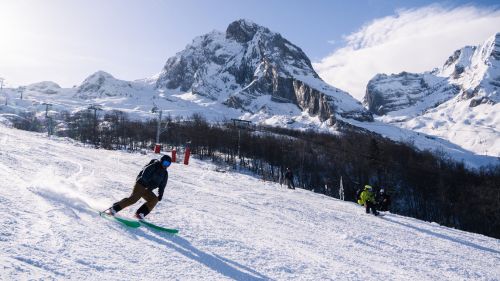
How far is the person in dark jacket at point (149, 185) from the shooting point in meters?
9.11

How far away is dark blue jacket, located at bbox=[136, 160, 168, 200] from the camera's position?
367 inches

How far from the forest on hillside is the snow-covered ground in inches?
2709

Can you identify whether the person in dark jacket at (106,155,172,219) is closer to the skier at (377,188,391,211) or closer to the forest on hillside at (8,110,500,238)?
the skier at (377,188,391,211)

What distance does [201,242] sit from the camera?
317 inches

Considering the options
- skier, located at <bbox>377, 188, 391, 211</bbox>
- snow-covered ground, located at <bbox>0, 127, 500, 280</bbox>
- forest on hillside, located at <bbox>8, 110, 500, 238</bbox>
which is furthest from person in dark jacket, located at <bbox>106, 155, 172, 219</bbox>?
forest on hillside, located at <bbox>8, 110, 500, 238</bbox>

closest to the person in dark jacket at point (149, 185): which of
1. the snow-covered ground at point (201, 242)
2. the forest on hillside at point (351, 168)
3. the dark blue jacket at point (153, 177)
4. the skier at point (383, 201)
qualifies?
the dark blue jacket at point (153, 177)

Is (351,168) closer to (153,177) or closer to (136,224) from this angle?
(153,177)

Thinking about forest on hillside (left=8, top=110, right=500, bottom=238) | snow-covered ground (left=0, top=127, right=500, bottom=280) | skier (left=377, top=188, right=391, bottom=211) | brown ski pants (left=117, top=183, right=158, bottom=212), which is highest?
brown ski pants (left=117, top=183, right=158, bottom=212)

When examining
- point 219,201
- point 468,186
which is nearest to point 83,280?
point 219,201

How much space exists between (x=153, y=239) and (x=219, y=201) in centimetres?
631

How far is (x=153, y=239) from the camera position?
25.1 ft

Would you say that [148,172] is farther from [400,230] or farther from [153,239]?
[400,230]

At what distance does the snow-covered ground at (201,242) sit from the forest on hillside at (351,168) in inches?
2709

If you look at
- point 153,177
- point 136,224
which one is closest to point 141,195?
point 153,177
